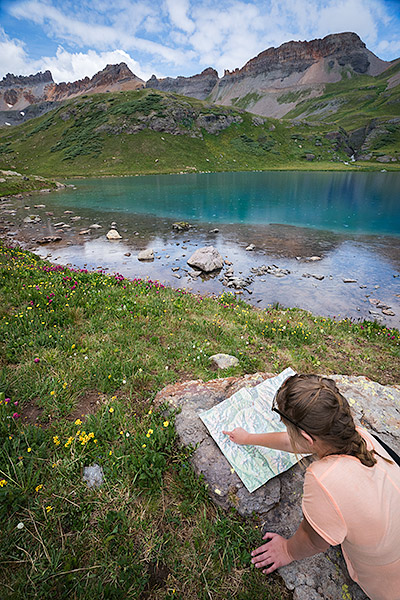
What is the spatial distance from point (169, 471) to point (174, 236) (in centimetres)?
2184

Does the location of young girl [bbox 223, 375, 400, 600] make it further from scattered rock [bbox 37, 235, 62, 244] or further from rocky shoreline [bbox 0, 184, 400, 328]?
scattered rock [bbox 37, 235, 62, 244]

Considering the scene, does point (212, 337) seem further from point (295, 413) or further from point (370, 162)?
point (370, 162)

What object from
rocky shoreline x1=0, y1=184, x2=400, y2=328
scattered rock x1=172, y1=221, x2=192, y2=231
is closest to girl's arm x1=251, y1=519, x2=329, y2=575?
rocky shoreline x1=0, y1=184, x2=400, y2=328

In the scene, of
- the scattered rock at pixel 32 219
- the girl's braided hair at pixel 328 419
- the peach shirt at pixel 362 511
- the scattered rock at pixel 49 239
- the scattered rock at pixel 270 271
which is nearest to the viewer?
the peach shirt at pixel 362 511

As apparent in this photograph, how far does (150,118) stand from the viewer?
117812 millimetres

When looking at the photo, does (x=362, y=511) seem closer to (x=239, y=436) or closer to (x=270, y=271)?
(x=239, y=436)

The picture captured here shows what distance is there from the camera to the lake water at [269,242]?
13.8 meters

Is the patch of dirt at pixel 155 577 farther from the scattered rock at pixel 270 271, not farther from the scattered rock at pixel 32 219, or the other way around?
the scattered rock at pixel 32 219

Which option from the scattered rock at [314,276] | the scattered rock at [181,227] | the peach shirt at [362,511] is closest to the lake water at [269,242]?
the scattered rock at [314,276]

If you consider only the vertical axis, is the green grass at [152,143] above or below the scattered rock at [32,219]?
above

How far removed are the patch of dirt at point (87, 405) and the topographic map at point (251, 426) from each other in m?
1.95

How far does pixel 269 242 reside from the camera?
2247 centimetres

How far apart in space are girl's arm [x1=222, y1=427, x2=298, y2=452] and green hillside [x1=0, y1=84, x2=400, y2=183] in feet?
331

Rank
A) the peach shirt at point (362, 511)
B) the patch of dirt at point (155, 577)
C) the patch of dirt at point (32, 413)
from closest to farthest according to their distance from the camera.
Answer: the peach shirt at point (362, 511) < the patch of dirt at point (155, 577) < the patch of dirt at point (32, 413)
